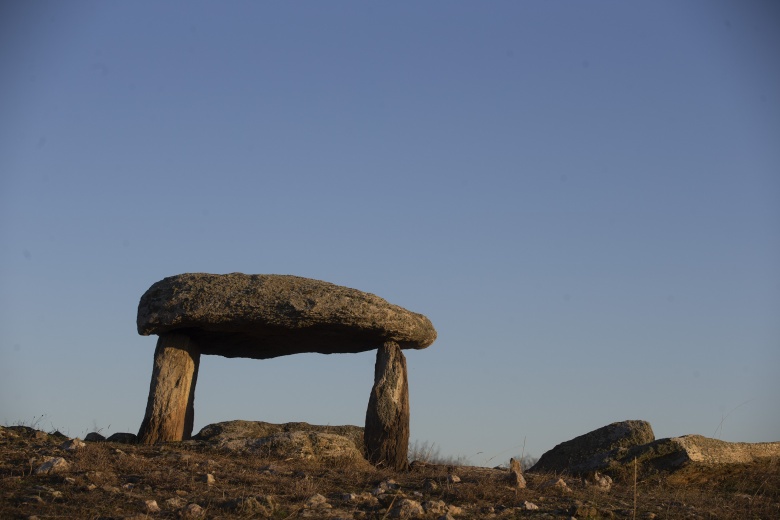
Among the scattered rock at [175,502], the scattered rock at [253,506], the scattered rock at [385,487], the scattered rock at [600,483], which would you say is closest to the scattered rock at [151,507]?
the scattered rock at [175,502]

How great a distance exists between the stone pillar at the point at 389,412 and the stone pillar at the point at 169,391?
321cm

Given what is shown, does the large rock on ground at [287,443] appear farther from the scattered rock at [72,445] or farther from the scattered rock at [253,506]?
the scattered rock at [253,506]

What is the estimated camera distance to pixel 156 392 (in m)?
15.9

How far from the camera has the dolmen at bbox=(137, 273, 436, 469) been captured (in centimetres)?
1545

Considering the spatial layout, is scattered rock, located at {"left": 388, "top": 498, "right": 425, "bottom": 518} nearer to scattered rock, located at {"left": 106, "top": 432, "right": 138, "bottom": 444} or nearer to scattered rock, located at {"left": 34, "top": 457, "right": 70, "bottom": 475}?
scattered rock, located at {"left": 34, "top": 457, "right": 70, "bottom": 475}

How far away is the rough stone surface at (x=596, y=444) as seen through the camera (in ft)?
51.3

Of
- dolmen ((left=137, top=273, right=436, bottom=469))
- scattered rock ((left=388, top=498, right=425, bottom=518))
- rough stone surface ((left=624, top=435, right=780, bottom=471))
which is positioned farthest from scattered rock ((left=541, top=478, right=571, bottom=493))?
dolmen ((left=137, top=273, right=436, bottom=469))

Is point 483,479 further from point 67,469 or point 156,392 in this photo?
point 156,392

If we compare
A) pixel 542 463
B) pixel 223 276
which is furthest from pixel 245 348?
pixel 542 463

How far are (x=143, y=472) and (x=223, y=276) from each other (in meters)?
5.35

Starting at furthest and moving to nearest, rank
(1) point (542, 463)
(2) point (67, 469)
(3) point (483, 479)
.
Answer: (1) point (542, 463), (3) point (483, 479), (2) point (67, 469)

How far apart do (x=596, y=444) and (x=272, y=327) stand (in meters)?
5.86

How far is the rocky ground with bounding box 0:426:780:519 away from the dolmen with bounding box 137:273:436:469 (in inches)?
71.4

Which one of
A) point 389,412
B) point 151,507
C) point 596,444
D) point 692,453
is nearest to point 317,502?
point 151,507
